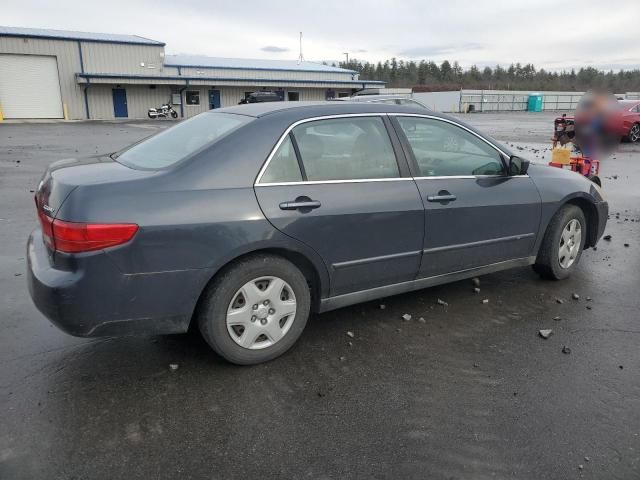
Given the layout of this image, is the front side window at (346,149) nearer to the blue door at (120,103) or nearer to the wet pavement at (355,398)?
the wet pavement at (355,398)

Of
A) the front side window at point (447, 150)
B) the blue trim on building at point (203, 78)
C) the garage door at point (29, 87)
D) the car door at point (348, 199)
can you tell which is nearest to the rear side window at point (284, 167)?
the car door at point (348, 199)

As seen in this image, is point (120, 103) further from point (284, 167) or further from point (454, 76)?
point (454, 76)

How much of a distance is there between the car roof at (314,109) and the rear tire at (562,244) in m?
1.73

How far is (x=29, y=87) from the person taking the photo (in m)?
36.0

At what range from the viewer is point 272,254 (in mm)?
3289

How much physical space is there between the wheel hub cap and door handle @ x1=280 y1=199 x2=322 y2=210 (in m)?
0.46

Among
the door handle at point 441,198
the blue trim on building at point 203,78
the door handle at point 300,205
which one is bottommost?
the door handle at point 441,198

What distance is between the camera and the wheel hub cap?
10.5 ft

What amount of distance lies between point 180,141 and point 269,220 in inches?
40.2

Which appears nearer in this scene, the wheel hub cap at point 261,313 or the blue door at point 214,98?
the wheel hub cap at point 261,313

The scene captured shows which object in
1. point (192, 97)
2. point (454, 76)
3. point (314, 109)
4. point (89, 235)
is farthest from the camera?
point (454, 76)

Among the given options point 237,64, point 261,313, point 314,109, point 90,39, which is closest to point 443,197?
Result: point 314,109

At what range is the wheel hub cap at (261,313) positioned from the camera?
10.5 ft

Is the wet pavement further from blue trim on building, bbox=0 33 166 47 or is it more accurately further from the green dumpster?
the green dumpster
